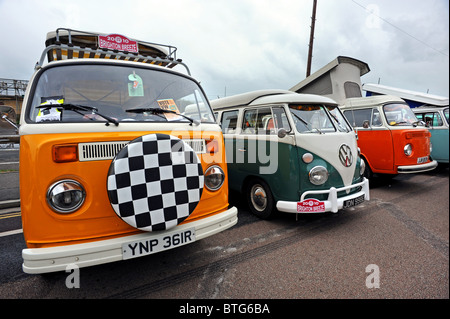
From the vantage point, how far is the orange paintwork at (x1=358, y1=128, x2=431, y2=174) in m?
5.18

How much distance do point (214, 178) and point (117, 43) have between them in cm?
213

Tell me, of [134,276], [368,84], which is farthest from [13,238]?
[368,84]

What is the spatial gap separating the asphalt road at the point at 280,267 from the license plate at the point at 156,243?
457 mm

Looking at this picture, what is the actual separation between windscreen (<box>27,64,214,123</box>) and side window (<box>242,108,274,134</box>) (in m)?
1.28

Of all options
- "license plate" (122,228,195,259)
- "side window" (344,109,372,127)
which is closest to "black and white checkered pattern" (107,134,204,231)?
"license plate" (122,228,195,259)

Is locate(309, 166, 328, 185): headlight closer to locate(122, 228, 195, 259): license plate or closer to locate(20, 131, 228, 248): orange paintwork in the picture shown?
locate(122, 228, 195, 259): license plate

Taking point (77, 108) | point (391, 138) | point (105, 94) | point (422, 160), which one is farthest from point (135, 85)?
point (422, 160)

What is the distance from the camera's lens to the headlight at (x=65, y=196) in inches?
A: 69.8

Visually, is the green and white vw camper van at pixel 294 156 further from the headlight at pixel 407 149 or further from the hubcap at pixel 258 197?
the headlight at pixel 407 149

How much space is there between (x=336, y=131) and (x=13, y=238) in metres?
4.75

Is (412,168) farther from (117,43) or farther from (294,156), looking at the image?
(117,43)

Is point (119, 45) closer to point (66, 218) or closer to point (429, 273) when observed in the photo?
point (66, 218)

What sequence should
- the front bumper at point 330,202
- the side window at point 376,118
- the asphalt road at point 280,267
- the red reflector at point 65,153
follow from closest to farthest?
the red reflector at point 65,153 → the asphalt road at point 280,267 → the front bumper at point 330,202 → the side window at point 376,118

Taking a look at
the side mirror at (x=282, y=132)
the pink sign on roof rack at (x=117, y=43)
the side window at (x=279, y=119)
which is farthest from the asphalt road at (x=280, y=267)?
the pink sign on roof rack at (x=117, y=43)
